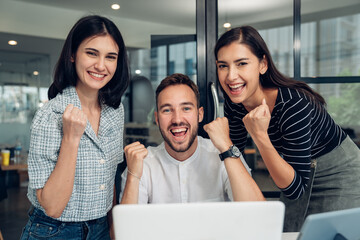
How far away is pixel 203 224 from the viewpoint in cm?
→ 87

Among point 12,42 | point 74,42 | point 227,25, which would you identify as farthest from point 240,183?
point 12,42

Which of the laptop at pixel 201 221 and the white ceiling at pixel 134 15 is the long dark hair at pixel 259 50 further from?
the laptop at pixel 201 221

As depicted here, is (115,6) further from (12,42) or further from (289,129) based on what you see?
(289,129)

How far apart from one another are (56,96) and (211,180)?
0.81m

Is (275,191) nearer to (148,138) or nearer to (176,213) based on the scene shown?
(148,138)

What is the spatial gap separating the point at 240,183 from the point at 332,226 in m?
0.54

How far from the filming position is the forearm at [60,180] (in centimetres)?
134

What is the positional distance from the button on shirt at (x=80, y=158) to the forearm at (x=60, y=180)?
5 cm

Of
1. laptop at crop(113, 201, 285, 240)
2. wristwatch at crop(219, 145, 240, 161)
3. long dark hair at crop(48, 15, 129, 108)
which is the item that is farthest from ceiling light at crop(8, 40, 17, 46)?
laptop at crop(113, 201, 285, 240)

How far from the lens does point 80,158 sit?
1.47 metres

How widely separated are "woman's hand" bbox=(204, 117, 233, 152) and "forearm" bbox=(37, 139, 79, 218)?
576 millimetres

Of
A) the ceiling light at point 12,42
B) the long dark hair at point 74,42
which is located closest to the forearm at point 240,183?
the long dark hair at point 74,42

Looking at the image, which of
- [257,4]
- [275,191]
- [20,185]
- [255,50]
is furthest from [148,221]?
[20,185]

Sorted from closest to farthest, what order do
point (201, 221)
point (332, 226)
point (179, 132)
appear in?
point (201, 221) → point (332, 226) → point (179, 132)
